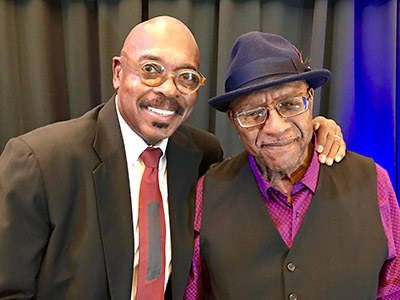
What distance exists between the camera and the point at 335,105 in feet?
6.45

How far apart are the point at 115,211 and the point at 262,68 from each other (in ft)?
2.16

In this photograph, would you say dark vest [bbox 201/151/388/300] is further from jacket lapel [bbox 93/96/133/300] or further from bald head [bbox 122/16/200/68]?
bald head [bbox 122/16/200/68]

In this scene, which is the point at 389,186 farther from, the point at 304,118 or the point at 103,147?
the point at 103,147

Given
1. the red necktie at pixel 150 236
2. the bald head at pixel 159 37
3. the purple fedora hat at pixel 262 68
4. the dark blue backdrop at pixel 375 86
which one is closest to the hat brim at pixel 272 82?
the purple fedora hat at pixel 262 68

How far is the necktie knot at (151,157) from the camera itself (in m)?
1.27

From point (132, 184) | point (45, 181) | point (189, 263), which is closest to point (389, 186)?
point (189, 263)

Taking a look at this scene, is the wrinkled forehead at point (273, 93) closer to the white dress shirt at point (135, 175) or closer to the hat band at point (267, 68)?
the hat band at point (267, 68)

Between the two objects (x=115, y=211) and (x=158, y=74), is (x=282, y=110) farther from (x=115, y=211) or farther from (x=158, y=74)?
(x=115, y=211)

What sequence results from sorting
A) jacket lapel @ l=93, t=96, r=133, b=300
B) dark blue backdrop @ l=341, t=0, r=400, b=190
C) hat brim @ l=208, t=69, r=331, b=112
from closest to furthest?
hat brim @ l=208, t=69, r=331, b=112
jacket lapel @ l=93, t=96, r=133, b=300
dark blue backdrop @ l=341, t=0, r=400, b=190

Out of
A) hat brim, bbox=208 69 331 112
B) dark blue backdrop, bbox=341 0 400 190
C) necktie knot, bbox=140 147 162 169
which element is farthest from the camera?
dark blue backdrop, bbox=341 0 400 190

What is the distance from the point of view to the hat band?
→ 1085mm

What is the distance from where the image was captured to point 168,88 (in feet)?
3.83

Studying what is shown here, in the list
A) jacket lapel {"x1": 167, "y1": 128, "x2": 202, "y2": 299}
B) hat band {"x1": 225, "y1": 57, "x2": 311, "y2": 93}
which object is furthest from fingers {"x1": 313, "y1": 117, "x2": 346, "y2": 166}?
jacket lapel {"x1": 167, "y1": 128, "x2": 202, "y2": 299}

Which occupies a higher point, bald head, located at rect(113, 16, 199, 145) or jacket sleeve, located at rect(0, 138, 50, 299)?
bald head, located at rect(113, 16, 199, 145)
